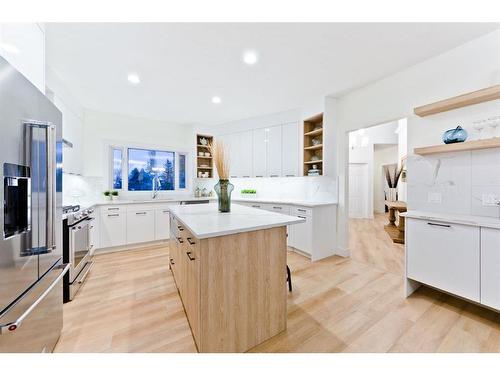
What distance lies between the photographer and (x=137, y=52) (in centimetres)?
226

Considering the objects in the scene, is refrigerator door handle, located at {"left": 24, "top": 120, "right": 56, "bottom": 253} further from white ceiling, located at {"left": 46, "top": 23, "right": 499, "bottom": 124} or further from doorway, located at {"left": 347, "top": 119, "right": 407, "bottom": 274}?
doorway, located at {"left": 347, "top": 119, "right": 407, "bottom": 274}

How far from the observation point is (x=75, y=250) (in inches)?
96.1

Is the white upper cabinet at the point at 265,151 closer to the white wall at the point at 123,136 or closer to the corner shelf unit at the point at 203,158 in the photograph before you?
the corner shelf unit at the point at 203,158

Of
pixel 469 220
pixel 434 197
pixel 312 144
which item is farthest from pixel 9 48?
pixel 312 144

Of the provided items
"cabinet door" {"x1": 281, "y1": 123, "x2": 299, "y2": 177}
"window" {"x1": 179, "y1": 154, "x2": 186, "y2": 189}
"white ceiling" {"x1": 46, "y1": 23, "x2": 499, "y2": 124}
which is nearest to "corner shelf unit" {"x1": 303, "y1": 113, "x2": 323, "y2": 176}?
"cabinet door" {"x1": 281, "y1": 123, "x2": 299, "y2": 177}

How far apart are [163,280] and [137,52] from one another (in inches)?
106

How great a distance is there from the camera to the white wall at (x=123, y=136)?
4.10m

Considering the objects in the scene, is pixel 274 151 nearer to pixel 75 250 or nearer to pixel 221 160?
pixel 221 160

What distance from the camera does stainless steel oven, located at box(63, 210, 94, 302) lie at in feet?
7.36

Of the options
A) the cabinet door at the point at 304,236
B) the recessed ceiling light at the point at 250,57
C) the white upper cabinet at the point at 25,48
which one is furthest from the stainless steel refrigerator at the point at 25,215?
the cabinet door at the point at 304,236

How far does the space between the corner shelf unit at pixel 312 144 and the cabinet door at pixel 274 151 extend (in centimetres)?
55

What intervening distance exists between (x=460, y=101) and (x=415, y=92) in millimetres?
570

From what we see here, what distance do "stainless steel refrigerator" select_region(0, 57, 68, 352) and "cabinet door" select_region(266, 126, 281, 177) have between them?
3.48 m
